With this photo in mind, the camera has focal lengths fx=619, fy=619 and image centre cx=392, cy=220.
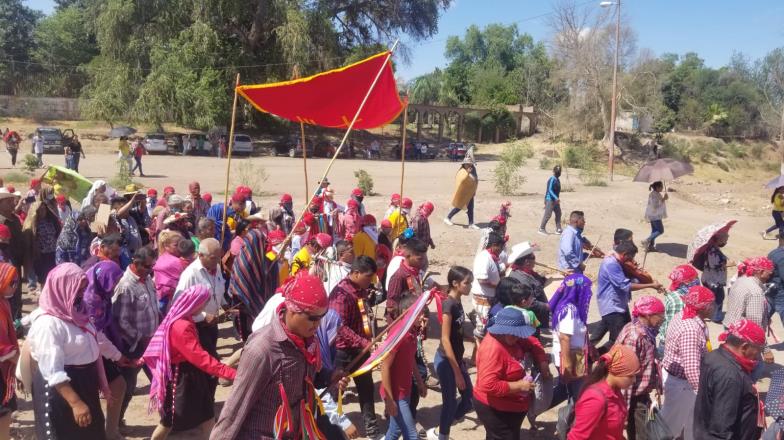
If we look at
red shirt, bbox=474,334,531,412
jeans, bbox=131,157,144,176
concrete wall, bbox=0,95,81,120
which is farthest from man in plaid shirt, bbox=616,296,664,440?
concrete wall, bbox=0,95,81,120

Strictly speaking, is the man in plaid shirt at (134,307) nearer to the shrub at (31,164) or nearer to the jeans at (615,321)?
the jeans at (615,321)

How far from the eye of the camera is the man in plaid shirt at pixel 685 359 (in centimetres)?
427

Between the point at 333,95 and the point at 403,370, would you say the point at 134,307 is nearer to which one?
the point at 403,370

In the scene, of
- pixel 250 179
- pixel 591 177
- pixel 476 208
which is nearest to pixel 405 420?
pixel 476 208

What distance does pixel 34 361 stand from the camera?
3.56 metres

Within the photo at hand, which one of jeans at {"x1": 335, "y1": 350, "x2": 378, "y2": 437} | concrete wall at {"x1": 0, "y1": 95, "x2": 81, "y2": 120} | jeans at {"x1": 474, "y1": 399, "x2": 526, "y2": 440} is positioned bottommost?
jeans at {"x1": 335, "y1": 350, "x2": 378, "y2": 437}

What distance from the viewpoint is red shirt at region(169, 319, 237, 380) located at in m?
3.62

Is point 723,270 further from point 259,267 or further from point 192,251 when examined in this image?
point 192,251

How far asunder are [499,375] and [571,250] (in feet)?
13.6

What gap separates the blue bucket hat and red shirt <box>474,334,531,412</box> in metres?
0.08

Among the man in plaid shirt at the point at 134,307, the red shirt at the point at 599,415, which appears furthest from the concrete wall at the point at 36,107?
the red shirt at the point at 599,415

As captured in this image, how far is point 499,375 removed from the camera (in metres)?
3.72

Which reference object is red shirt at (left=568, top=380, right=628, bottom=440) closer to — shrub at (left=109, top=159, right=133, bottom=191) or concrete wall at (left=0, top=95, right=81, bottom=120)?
shrub at (left=109, top=159, right=133, bottom=191)

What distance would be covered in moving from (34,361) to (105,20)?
34.9 meters
